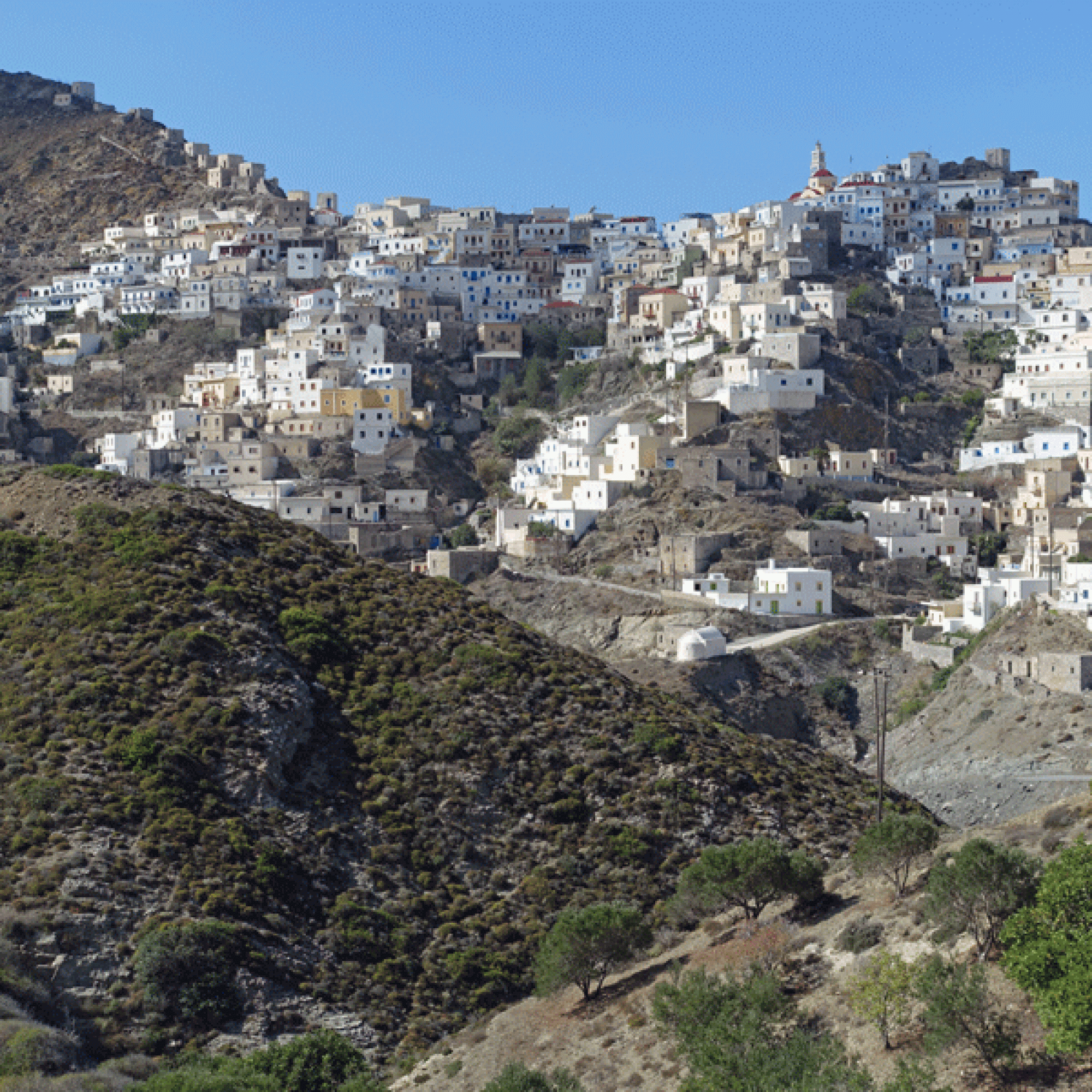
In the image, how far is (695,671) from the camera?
46969 millimetres

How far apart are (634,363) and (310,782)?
47160 millimetres

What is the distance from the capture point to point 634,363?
72062 millimetres

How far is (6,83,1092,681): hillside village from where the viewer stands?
57.9m

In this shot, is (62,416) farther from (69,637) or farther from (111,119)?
(69,637)

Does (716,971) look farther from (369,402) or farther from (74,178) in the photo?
(74,178)

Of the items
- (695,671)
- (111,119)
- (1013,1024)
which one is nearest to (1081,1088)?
(1013,1024)

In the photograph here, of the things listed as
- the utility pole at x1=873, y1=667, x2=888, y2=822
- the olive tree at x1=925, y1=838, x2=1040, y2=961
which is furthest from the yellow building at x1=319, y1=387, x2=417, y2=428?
the olive tree at x1=925, y1=838, x2=1040, y2=961

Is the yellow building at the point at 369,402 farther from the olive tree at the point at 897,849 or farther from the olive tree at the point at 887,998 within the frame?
the olive tree at the point at 887,998

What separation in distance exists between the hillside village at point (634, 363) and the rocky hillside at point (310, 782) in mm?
20855

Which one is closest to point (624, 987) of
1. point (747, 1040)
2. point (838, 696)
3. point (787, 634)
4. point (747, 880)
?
point (747, 880)

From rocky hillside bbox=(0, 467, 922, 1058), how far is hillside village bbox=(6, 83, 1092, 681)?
2086 centimetres

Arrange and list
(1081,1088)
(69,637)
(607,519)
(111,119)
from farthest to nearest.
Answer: (111,119) < (607,519) < (69,637) < (1081,1088)

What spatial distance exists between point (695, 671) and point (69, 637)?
21.7 meters

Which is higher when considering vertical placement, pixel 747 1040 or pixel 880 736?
pixel 880 736
